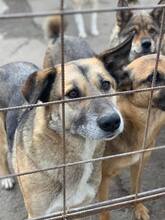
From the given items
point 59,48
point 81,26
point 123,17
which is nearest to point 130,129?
point 59,48

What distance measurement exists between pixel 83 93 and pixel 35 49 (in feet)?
11.5

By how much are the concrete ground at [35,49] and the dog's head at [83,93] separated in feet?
3.91

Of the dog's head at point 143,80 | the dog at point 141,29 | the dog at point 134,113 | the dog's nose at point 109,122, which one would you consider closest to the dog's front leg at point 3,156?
the dog at point 134,113

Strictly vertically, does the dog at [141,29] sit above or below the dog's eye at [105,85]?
below

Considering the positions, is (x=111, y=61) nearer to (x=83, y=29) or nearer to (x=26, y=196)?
(x=26, y=196)

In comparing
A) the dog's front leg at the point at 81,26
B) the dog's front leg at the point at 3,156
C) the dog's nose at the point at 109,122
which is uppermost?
the dog's nose at the point at 109,122

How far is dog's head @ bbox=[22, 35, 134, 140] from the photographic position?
2.30 meters

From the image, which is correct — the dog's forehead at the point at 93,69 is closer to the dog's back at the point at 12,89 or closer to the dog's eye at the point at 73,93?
the dog's eye at the point at 73,93

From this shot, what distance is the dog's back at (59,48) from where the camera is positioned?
3.84 meters

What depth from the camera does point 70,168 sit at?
2.68 m

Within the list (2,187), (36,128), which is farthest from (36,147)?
(2,187)

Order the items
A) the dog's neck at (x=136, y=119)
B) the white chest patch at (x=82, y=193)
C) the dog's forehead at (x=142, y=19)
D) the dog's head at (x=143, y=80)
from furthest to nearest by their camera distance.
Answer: the dog's forehead at (x=142, y=19), the dog's neck at (x=136, y=119), the dog's head at (x=143, y=80), the white chest patch at (x=82, y=193)

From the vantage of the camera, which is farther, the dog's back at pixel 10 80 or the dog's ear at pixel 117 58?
the dog's back at pixel 10 80

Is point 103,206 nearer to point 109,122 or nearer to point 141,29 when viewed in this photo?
point 109,122
